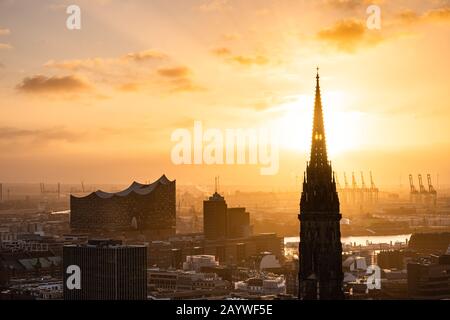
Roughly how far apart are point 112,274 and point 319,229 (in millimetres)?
60720

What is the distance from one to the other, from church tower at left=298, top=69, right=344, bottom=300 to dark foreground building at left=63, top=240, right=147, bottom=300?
56.3 metres

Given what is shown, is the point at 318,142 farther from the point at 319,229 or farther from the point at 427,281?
the point at 427,281

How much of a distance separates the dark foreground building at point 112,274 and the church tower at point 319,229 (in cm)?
5633

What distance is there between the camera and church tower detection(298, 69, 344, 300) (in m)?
49.6

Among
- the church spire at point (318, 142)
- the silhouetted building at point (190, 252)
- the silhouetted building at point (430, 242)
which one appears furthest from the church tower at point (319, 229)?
the silhouetted building at point (430, 242)

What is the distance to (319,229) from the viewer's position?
50.2 m

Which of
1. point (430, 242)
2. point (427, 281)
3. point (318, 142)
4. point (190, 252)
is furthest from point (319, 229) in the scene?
point (430, 242)

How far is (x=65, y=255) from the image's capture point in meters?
121

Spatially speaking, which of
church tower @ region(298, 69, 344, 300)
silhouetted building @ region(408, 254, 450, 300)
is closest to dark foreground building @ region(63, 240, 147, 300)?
silhouetted building @ region(408, 254, 450, 300)

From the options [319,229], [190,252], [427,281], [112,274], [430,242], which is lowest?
[427,281]

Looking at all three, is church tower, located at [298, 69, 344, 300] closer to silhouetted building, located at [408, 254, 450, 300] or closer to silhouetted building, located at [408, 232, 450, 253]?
silhouetted building, located at [408, 254, 450, 300]

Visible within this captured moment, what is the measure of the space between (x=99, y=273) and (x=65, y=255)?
1377 centimetres
